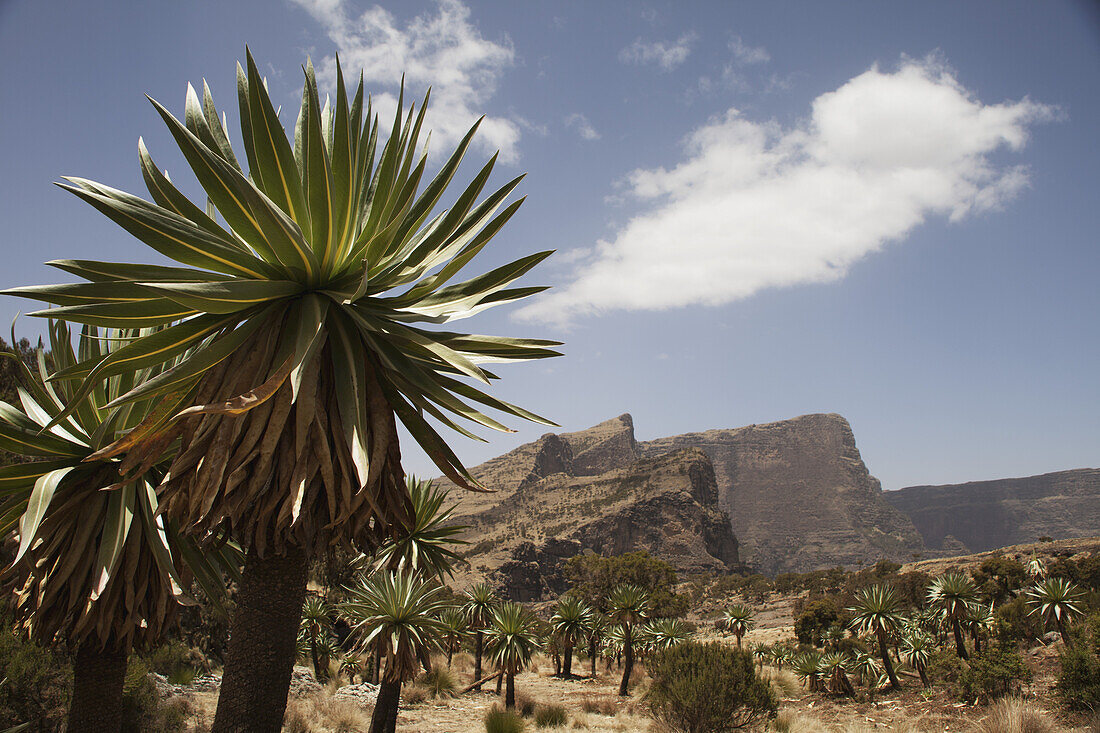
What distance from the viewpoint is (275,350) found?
3.75 m

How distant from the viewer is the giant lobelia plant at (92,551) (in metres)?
4.77

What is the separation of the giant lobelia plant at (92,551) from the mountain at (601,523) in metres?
84.3

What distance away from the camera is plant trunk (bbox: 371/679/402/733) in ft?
35.9

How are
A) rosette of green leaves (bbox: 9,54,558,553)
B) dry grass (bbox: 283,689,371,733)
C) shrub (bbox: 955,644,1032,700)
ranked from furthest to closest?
1. shrub (bbox: 955,644,1032,700)
2. dry grass (bbox: 283,689,371,733)
3. rosette of green leaves (bbox: 9,54,558,553)

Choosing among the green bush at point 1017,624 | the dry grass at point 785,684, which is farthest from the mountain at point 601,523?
the green bush at point 1017,624

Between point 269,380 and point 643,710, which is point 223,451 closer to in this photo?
point 269,380

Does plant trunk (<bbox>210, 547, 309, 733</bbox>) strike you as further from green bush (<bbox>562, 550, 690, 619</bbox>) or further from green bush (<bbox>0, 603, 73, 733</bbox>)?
green bush (<bbox>562, 550, 690, 619</bbox>)

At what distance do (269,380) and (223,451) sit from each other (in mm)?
544

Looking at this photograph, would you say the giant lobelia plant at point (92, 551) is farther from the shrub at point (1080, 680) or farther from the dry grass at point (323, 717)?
the shrub at point (1080, 680)

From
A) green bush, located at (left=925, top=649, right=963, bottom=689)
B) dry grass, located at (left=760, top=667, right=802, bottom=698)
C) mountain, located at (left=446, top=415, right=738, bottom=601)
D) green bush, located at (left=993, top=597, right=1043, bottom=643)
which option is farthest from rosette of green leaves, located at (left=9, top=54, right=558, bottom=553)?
mountain, located at (left=446, top=415, right=738, bottom=601)

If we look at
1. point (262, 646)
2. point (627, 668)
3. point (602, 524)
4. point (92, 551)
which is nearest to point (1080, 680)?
point (627, 668)

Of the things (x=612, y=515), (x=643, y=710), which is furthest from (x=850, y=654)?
(x=612, y=515)

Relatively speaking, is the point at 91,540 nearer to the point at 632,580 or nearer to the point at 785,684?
the point at 785,684

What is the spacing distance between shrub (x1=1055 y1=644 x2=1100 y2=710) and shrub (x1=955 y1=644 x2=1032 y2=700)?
2249 millimetres
